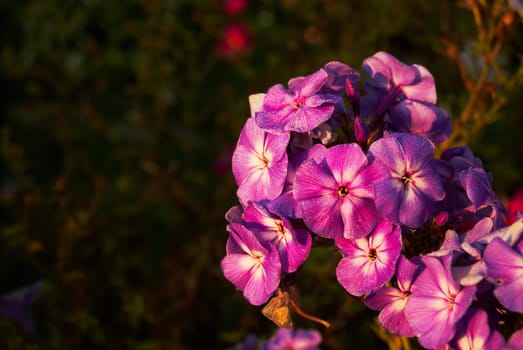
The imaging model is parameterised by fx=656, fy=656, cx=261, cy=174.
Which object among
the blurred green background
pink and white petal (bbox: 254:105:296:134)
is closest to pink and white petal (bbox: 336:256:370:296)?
pink and white petal (bbox: 254:105:296:134)

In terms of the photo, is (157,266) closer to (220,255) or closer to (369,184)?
(220,255)

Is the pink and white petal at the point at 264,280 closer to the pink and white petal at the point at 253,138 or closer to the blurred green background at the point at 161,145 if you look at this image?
the pink and white petal at the point at 253,138

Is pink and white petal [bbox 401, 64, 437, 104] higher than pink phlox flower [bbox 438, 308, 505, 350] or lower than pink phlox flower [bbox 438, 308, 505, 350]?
higher

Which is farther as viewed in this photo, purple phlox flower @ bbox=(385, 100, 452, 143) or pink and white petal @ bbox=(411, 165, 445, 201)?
purple phlox flower @ bbox=(385, 100, 452, 143)

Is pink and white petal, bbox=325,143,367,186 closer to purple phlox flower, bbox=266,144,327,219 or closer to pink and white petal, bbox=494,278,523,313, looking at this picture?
purple phlox flower, bbox=266,144,327,219

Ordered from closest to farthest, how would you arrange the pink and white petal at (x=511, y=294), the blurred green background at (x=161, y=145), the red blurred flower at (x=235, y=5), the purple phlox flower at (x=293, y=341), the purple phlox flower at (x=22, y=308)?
the pink and white petal at (x=511, y=294) < the purple phlox flower at (x=293, y=341) < the purple phlox flower at (x=22, y=308) < the blurred green background at (x=161, y=145) < the red blurred flower at (x=235, y=5)

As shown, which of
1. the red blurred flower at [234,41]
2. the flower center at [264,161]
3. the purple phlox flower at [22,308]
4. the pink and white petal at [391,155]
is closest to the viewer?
the pink and white petal at [391,155]

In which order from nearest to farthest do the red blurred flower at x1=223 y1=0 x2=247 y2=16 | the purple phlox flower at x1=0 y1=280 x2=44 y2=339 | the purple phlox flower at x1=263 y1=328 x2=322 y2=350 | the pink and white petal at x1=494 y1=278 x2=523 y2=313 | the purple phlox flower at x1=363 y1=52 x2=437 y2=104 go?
the pink and white petal at x1=494 y1=278 x2=523 y2=313, the purple phlox flower at x1=363 y1=52 x2=437 y2=104, the purple phlox flower at x1=263 y1=328 x2=322 y2=350, the purple phlox flower at x1=0 y1=280 x2=44 y2=339, the red blurred flower at x1=223 y1=0 x2=247 y2=16

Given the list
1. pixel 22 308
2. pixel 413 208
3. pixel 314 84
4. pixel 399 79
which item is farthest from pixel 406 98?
pixel 22 308

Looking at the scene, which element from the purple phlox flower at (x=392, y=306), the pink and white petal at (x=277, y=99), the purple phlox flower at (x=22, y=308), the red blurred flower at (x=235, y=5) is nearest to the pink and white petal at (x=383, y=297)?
the purple phlox flower at (x=392, y=306)
